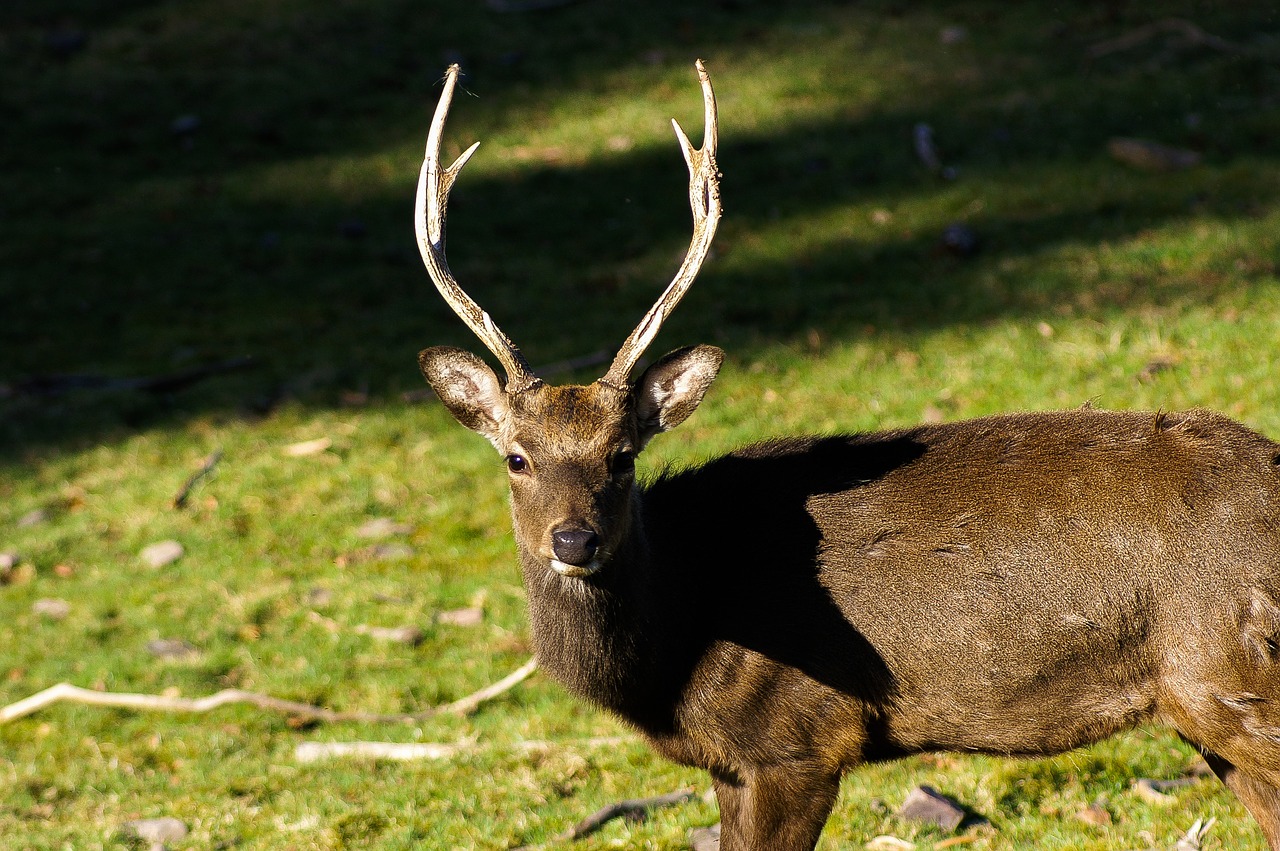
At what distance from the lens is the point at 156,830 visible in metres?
7.43

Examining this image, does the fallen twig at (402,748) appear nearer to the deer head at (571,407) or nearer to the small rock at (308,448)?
the deer head at (571,407)

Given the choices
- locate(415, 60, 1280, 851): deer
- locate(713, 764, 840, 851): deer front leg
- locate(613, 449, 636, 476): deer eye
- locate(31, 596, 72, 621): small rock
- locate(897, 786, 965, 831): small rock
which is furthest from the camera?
locate(31, 596, 72, 621): small rock

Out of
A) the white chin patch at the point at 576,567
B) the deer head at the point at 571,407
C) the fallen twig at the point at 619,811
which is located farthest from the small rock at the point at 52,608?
the white chin patch at the point at 576,567

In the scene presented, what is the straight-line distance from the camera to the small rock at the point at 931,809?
21.1 feet

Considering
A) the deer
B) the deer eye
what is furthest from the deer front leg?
the deer eye

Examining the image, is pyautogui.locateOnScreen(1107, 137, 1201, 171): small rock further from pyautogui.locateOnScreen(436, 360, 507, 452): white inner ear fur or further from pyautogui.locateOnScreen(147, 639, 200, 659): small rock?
pyautogui.locateOnScreen(436, 360, 507, 452): white inner ear fur

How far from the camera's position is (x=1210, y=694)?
5121 millimetres

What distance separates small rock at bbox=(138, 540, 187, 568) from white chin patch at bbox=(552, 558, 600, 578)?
7.01 meters

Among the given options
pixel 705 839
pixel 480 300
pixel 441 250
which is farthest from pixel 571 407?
pixel 480 300

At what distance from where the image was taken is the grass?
317 inches

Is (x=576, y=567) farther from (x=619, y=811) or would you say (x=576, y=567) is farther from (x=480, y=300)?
(x=480, y=300)

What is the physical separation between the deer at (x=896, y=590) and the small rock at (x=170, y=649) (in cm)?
496

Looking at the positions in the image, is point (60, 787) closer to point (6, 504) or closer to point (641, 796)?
point (641, 796)

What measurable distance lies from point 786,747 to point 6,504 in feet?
30.6
